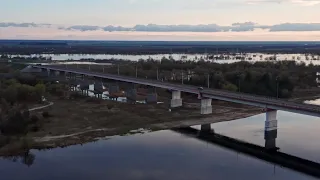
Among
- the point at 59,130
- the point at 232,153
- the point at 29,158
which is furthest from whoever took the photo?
the point at 59,130

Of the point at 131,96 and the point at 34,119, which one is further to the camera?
the point at 131,96

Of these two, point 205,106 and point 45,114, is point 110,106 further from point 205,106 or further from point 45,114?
point 205,106

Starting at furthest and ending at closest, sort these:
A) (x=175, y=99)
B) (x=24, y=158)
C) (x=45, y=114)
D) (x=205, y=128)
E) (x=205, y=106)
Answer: (x=175, y=99)
(x=205, y=106)
(x=45, y=114)
(x=205, y=128)
(x=24, y=158)

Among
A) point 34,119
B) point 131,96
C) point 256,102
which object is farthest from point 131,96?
point 256,102

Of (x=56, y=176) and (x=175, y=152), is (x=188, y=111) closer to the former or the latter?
(x=175, y=152)

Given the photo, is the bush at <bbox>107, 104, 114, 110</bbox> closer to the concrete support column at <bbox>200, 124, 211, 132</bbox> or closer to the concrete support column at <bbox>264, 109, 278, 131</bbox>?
the concrete support column at <bbox>200, 124, 211, 132</bbox>

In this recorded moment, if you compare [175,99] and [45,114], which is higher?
[175,99]

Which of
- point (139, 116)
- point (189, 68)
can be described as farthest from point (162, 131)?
point (189, 68)
